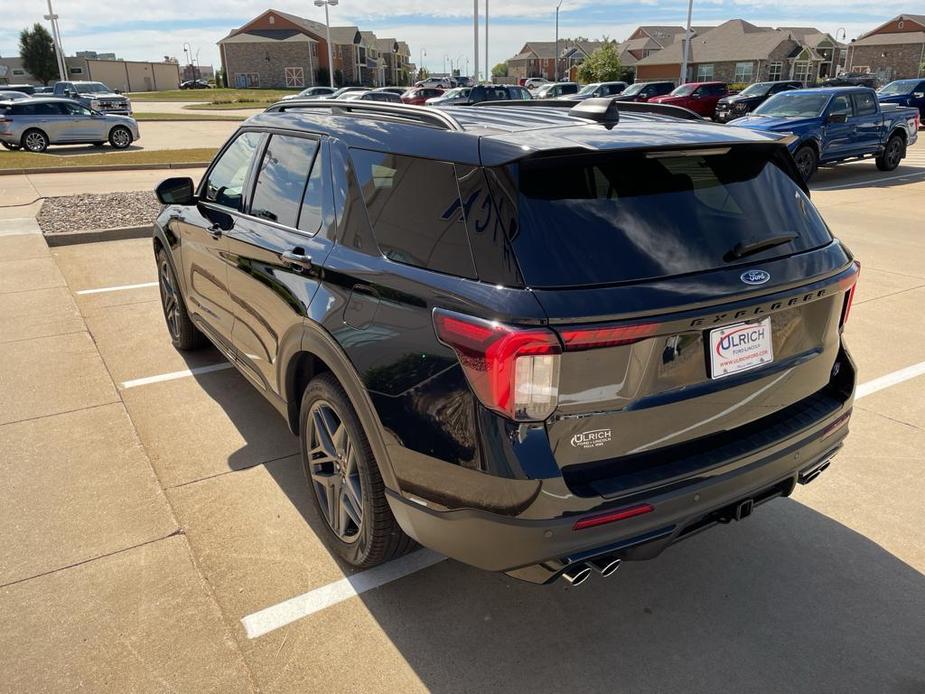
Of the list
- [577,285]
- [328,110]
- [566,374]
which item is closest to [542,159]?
[577,285]

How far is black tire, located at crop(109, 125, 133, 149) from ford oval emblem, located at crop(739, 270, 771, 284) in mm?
23587

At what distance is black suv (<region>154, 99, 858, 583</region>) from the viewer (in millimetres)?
2102

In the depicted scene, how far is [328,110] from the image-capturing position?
3.48m

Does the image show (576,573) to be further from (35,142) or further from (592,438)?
(35,142)

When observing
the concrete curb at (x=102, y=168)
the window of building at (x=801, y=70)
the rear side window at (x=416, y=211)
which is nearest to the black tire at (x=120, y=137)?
the concrete curb at (x=102, y=168)

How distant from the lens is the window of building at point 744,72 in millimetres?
73500

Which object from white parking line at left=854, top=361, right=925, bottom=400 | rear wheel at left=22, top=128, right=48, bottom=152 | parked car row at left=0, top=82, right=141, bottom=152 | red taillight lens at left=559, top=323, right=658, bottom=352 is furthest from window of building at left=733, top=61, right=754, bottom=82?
red taillight lens at left=559, top=323, right=658, bottom=352

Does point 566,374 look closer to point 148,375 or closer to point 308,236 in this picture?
point 308,236

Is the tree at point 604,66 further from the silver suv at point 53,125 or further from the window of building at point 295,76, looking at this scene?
the silver suv at point 53,125

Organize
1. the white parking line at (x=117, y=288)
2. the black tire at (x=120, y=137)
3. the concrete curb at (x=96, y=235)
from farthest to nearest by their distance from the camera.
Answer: the black tire at (x=120, y=137)
the concrete curb at (x=96, y=235)
the white parking line at (x=117, y=288)

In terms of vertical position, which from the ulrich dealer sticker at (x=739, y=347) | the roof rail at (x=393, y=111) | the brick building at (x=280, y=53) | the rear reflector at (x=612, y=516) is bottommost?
the rear reflector at (x=612, y=516)

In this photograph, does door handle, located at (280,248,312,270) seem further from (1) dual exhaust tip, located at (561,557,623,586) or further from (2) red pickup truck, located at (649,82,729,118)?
(2) red pickup truck, located at (649,82,729,118)

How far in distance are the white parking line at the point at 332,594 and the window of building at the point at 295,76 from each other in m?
90.4

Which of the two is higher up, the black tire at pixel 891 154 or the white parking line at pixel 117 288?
the black tire at pixel 891 154
